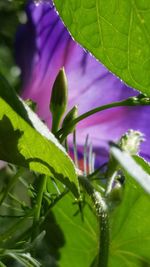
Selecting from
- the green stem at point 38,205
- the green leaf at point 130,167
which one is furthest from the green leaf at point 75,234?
the green leaf at point 130,167

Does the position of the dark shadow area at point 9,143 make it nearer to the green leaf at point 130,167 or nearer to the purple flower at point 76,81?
the green leaf at point 130,167

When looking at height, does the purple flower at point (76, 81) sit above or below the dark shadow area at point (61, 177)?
above

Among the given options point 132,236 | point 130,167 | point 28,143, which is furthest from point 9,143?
point 132,236

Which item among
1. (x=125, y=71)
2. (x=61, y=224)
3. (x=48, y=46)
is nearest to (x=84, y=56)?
(x=48, y=46)

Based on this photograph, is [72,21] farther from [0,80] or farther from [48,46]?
[48,46]

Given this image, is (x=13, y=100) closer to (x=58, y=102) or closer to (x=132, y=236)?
(x=58, y=102)

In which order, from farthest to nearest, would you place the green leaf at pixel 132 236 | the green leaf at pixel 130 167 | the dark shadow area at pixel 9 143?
the green leaf at pixel 132 236, the dark shadow area at pixel 9 143, the green leaf at pixel 130 167
